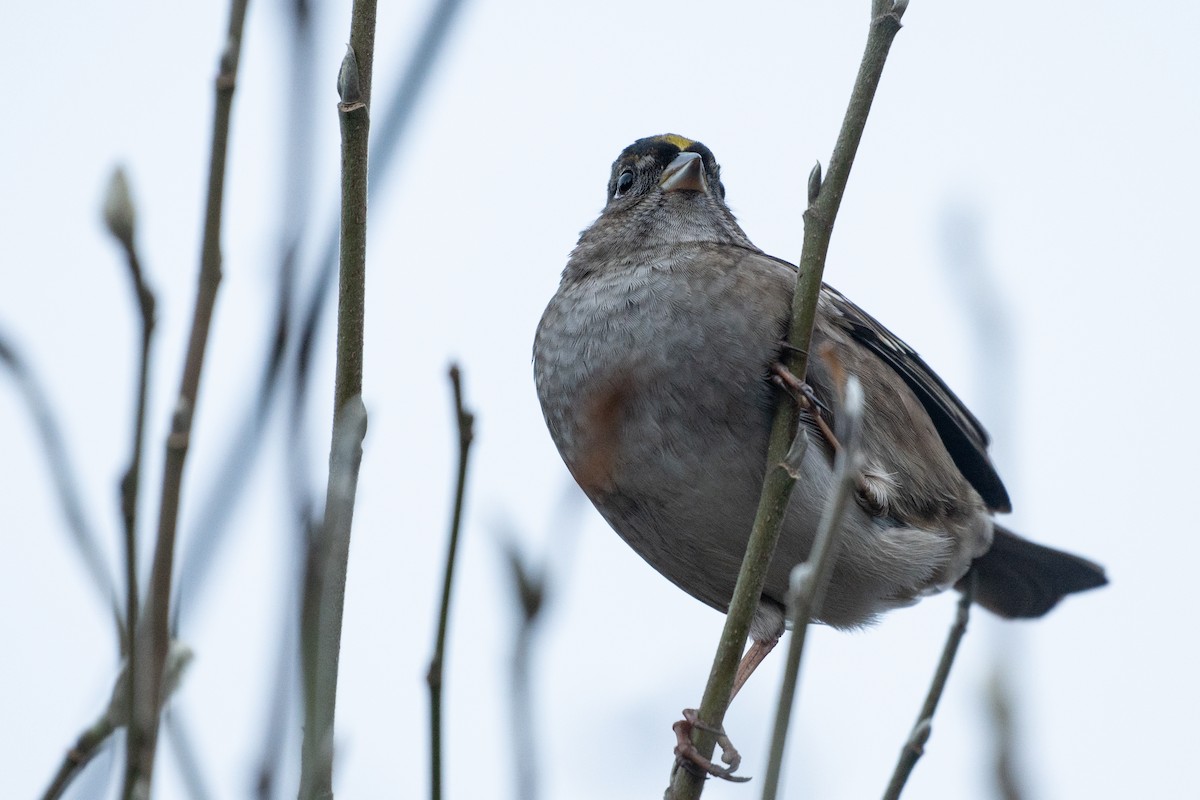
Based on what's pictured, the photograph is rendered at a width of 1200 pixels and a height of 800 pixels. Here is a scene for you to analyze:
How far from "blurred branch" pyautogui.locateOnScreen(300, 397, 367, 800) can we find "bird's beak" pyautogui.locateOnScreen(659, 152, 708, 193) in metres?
3.64

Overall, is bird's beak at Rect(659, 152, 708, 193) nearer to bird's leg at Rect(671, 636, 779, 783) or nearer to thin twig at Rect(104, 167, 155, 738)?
bird's leg at Rect(671, 636, 779, 783)

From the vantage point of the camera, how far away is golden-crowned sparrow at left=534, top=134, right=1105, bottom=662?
3.93m

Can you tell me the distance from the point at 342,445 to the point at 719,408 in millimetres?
2636

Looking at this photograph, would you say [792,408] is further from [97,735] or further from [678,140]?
[678,140]

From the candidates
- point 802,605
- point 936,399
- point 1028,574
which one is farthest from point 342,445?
point 1028,574

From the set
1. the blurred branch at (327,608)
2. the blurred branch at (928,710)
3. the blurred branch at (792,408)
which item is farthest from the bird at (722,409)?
the blurred branch at (327,608)

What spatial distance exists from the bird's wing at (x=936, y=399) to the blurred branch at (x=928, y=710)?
2.14m

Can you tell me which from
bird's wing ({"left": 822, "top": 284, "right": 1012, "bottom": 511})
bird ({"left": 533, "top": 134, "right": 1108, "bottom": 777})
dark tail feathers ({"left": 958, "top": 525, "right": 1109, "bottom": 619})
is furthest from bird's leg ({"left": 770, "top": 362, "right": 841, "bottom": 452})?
dark tail feathers ({"left": 958, "top": 525, "right": 1109, "bottom": 619})

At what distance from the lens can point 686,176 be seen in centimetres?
488

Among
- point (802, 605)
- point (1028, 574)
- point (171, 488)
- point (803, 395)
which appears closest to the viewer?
point (171, 488)

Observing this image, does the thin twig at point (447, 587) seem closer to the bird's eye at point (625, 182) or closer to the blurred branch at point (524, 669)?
the blurred branch at point (524, 669)

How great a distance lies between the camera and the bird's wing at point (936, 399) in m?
4.74

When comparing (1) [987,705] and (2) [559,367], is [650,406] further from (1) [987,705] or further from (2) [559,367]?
(1) [987,705]

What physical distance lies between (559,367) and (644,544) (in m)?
0.64
